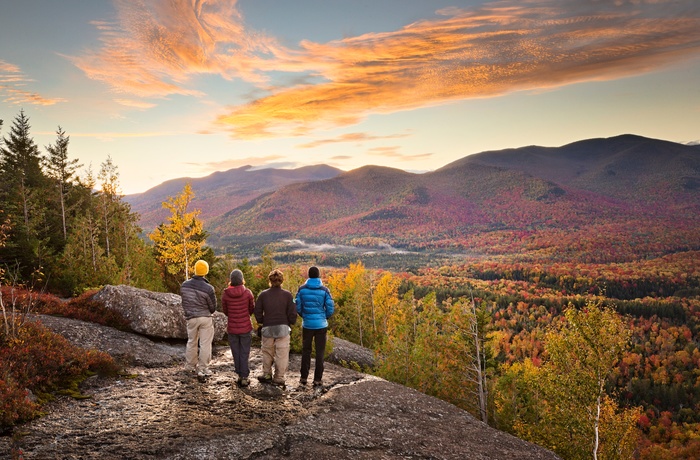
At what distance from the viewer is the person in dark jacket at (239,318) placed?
10.2m

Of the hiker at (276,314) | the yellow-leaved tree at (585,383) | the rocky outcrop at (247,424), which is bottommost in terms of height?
the yellow-leaved tree at (585,383)

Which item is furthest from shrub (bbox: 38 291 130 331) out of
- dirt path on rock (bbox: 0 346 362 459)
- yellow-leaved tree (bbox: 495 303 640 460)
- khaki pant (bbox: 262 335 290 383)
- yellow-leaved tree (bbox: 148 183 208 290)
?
yellow-leaved tree (bbox: 495 303 640 460)

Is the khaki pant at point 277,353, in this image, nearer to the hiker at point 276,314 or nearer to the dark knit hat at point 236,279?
the hiker at point 276,314

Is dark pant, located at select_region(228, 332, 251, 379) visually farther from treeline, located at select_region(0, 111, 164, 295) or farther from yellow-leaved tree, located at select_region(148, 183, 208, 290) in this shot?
yellow-leaved tree, located at select_region(148, 183, 208, 290)

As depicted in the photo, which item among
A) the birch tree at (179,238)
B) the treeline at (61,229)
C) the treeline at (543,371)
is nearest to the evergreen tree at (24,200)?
the treeline at (61,229)

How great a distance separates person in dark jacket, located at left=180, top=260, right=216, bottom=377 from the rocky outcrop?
29.8 inches

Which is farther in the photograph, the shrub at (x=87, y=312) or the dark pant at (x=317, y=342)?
the shrub at (x=87, y=312)

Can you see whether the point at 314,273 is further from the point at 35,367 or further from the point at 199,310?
the point at 35,367

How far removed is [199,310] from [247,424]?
136 inches

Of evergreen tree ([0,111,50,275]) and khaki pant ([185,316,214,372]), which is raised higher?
evergreen tree ([0,111,50,275])

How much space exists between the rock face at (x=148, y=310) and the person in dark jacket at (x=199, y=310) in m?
4.11

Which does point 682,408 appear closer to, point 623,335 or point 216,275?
point 623,335

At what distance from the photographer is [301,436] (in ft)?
26.3

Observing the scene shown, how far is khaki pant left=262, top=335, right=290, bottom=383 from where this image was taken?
33.5 feet
